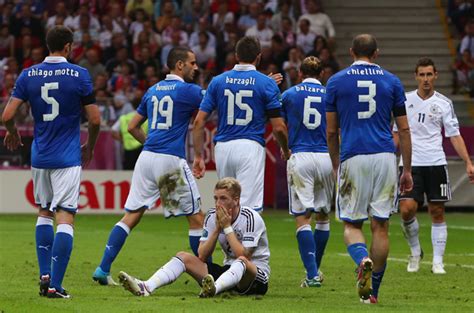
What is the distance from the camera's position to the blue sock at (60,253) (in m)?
12.2

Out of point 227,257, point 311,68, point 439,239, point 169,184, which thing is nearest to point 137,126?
point 169,184

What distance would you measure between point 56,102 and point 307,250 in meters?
3.39

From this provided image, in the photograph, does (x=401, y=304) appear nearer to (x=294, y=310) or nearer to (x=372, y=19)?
(x=294, y=310)

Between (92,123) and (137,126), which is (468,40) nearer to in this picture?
(137,126)

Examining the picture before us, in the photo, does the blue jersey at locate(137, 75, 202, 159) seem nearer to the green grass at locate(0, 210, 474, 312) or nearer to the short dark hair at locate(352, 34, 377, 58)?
the green grass at locate(0, 210, 474, 312)

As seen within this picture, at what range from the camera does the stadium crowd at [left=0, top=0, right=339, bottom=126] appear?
29547 mm

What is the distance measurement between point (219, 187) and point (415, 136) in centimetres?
452

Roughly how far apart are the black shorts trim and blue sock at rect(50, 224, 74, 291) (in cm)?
132

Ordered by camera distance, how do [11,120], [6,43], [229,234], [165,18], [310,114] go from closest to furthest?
1. [229,234]
2. [11,120]
3. [310,114]
4. [6,43]
5. [165,18]

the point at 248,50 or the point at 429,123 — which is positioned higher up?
the point at 248,50

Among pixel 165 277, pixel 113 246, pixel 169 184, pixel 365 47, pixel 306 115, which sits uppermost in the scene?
pixel 365 47

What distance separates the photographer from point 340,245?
65.1 feet

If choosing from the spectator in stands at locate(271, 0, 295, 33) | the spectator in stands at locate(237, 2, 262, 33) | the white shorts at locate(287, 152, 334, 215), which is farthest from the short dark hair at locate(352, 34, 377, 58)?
the spectator in stands at locate(237, 2, 262, 33)

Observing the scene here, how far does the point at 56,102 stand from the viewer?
12375 millimetres
